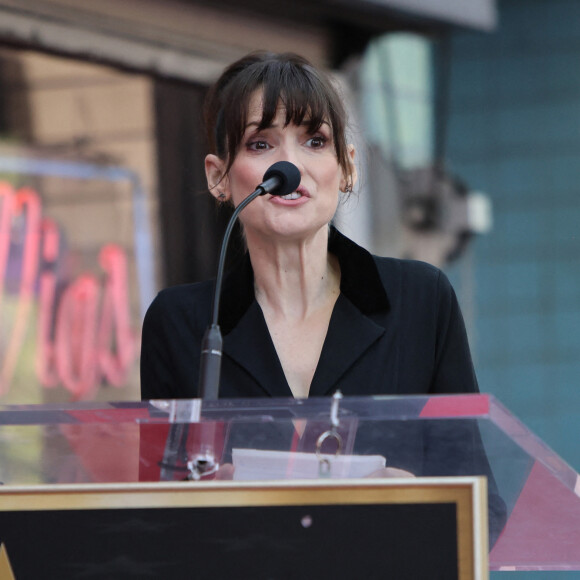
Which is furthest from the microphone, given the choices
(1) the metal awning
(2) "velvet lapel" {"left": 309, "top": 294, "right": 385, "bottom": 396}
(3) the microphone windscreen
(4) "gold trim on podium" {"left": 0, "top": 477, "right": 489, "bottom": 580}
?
(1) the metal awning

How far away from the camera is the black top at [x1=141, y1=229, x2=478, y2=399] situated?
1.78 meters

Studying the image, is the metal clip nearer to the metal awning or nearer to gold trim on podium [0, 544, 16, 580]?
gold trim on podium [0, 544, 16, 580]

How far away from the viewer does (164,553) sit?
118cm

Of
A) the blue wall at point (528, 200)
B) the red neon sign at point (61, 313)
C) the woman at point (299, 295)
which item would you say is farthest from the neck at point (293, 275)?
the blue wall at point (528, 200)

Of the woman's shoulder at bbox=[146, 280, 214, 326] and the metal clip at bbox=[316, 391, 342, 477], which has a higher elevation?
the woman's shoulder at bbox=[146, 280, 214, 326]

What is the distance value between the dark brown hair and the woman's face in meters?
0.01

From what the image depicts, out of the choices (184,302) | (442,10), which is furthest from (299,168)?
(442,10)

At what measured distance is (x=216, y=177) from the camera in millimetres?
2031

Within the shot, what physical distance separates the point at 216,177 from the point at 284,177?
0.48 m

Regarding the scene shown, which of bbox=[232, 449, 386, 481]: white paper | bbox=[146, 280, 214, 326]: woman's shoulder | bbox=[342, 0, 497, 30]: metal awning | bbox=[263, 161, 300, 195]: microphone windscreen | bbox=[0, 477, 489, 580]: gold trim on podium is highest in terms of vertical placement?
bbox=[342, 0, 497, 30]: metal awning

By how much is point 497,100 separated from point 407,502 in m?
5.74

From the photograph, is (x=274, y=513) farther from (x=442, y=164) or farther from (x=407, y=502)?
(x=442, y=164)

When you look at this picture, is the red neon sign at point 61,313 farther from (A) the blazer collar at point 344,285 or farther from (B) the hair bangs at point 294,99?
(B) the hair bangs at point 294,99

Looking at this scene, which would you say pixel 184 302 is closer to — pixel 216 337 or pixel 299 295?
pixel 299 295
